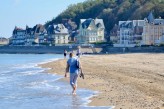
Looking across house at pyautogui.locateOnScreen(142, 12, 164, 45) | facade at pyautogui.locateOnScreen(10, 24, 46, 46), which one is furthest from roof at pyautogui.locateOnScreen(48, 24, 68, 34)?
house at pyautogui.locateOnScreen(142, 12, 164, 45)

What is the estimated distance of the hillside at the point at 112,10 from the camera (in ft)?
320

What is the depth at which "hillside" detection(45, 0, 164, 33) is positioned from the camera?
97.6 meters

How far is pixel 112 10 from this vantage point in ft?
395

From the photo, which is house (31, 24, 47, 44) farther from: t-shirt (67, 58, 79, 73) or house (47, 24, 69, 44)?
t-shirt (67, 58, 79, 73)

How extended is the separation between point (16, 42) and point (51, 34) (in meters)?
16.9

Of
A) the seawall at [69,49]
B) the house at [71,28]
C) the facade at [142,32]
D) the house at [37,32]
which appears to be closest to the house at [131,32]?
the facade at [142,32]

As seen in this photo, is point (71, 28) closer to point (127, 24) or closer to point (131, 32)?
point (127, 24)

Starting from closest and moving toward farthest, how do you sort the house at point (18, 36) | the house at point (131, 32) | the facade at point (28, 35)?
1. the house at point (131, 32)
2. the facade at point (28, 35)
3. the house at point (18, 36)

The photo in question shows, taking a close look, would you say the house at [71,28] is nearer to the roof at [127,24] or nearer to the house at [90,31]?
the house at [90,31]

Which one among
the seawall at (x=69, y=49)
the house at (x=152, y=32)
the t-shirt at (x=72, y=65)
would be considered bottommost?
the seawall at (x=69, y=49)

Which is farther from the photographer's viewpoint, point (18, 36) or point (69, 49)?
point (18, 36)

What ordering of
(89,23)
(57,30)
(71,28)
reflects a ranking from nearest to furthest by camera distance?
1. (89,23)
2. (57,30)
3. (71,28)

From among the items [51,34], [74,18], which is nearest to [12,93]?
[51,34]

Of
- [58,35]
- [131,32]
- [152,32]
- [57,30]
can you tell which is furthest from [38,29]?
[152,32]
